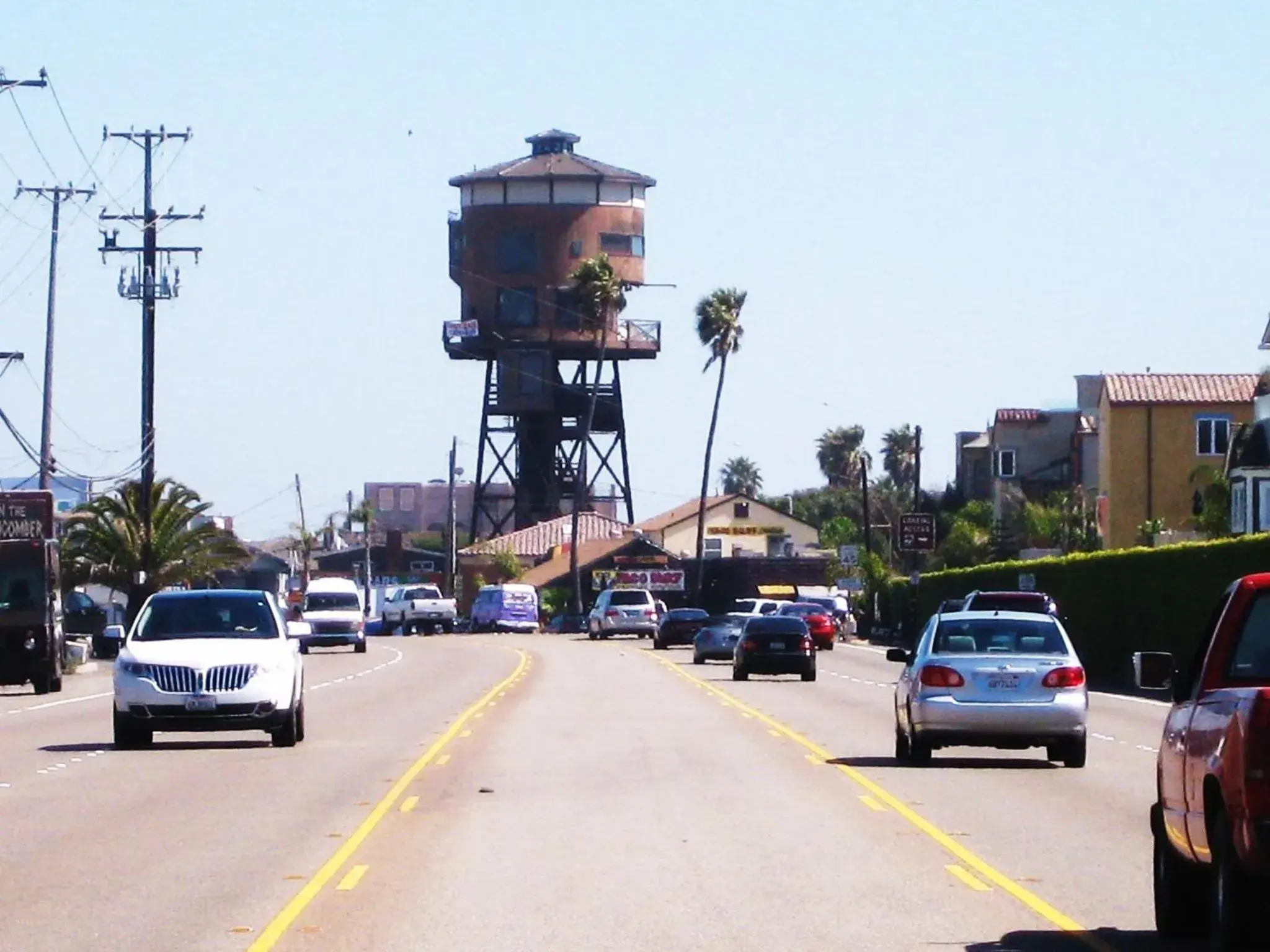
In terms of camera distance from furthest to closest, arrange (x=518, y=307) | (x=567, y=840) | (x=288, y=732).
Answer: (x=518, y=307), (x=288, y=732), (x=567, y=840)

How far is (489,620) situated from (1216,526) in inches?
1442

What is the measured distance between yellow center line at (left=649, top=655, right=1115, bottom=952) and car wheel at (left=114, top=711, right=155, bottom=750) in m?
7.21

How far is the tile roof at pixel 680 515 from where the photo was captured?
128 meters

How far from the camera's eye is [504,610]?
94.5 m

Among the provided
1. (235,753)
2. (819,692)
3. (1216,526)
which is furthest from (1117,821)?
(1216,526)

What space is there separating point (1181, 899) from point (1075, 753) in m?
11.9

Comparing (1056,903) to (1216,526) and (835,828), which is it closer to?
(835,828)

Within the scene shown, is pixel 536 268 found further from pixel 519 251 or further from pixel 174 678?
pixel 174 678

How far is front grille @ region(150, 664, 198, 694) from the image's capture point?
24234mm

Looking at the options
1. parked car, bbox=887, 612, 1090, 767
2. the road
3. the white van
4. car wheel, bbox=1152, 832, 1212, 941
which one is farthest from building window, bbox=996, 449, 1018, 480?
car wheel, bbox=1152, 832, 1212, 941

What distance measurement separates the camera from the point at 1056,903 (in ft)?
41.4

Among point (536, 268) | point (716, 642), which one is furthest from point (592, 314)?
point (716, 642)

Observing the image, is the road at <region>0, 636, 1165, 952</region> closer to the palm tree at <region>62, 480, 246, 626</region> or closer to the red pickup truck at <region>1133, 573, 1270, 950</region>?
the red pickup truck at <region>1133, 573, 1270, 950</region>

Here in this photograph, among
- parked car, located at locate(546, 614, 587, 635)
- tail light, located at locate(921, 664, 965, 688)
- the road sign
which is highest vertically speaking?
the road sign
